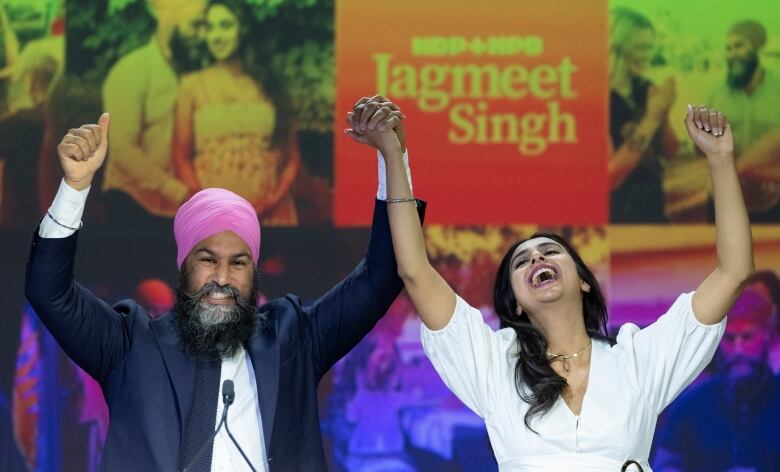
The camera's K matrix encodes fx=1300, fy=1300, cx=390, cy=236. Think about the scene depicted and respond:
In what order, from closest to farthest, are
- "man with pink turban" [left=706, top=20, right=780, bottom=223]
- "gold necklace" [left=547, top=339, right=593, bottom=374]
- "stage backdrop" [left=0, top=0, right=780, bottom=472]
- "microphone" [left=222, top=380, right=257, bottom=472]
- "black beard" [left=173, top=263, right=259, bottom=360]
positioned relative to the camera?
"microphone" [left=222, top=380, right=257, bottom=472], "black beard" [left=173, top=263, right=259, bottom=360], "gold necklace" [left=547, top=339, right=593, bottom=374], "stage backdrop" [left=0, top=0, right=780, bottom=472], "man with pink turban" [left=706, top=20, right=780, bottom=223]

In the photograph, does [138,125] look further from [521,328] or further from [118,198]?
[521,328]

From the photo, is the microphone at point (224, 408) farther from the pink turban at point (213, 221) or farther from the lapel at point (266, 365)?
the pink turban at point (213, 221)

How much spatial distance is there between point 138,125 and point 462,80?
134cm

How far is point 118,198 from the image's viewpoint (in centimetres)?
527

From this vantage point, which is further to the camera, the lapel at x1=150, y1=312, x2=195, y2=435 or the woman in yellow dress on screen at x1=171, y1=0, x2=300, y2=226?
the woman in yellow dress on screen at x1=171, y1=0, x2=300, y2=226

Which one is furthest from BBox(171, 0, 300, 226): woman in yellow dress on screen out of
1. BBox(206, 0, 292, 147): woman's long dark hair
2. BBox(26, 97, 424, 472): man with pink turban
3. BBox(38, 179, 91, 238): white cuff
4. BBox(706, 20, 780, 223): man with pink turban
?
BBox(38, 179, 91, 238): white cuff

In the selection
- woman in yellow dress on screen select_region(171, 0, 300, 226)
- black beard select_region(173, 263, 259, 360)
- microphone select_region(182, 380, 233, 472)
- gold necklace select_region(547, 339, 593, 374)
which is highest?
woman in yellow dress on screen select_region(171, 0, 300, 226)

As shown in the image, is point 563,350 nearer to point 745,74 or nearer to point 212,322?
point 212,322

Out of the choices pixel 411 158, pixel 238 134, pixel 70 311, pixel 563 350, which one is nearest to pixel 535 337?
pixel 563 350

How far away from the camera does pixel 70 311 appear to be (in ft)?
11.1

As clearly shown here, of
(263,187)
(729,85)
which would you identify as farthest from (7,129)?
(729,85)

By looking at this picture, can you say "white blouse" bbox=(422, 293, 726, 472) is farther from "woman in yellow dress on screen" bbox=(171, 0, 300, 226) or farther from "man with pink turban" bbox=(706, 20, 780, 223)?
"man with pink turban" bbox=(706, 20, 780, 223)

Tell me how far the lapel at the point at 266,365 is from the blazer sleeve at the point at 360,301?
0.12 metres

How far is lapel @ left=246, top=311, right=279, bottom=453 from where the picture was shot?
3422mm
